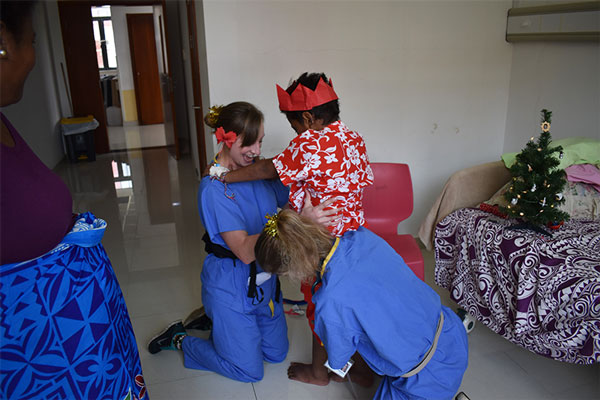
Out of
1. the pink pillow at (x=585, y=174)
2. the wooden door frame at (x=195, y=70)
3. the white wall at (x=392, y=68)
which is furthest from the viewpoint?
the wooden door frame at (x=195, y=70)

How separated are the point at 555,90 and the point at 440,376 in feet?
7.75

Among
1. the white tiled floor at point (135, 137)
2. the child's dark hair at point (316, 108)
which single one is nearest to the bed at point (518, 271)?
the child's dark hair at point (316, 108)

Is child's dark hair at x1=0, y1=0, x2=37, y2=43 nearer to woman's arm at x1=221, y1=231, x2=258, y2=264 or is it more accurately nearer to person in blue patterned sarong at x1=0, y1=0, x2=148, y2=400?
person in blue patterned sarong at x1=0, y1=0, x2=148, y2=400

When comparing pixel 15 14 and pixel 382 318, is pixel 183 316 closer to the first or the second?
pixel 382 318

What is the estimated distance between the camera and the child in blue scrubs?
1990mm

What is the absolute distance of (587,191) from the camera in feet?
7.69

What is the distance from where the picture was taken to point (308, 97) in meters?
1.96

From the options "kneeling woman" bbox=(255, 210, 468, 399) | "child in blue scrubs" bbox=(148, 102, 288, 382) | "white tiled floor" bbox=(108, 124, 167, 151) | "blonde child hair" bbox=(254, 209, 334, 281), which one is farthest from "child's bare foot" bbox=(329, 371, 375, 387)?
"white tiled floor" bbox=(108, 124, 167, 151)

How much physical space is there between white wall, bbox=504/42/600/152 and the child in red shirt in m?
1.81

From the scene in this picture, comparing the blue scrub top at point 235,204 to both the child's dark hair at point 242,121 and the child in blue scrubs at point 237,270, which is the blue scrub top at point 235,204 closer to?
the child in blue scrubs at point 237,270

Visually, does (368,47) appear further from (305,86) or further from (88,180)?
(88,180)

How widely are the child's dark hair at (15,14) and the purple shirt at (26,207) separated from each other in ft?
0.69

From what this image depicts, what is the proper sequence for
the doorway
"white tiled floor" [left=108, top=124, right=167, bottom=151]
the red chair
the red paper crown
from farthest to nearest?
"white tiled floor" [left=108, top=124, right=167, bottom=151], the doorway, the red chair, the red paper crown

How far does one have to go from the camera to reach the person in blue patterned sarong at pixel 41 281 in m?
0.98
